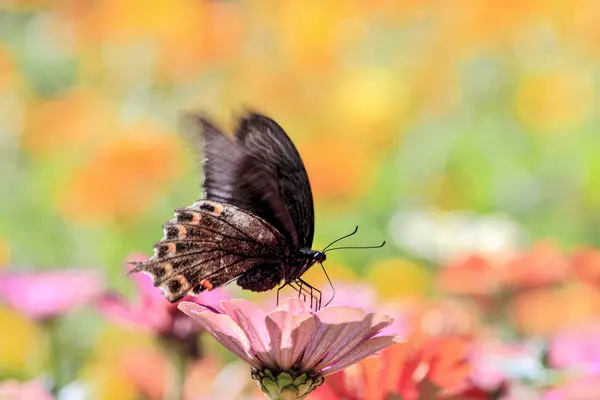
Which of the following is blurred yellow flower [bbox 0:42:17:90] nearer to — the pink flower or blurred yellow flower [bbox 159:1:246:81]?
blurred yellow flower [bbox 159:1:246:81]

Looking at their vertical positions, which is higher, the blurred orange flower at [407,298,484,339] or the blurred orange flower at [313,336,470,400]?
the blurred orange flower at [407,298,484,339]

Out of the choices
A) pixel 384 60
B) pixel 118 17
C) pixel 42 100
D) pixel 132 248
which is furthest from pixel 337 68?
pixel 132 248

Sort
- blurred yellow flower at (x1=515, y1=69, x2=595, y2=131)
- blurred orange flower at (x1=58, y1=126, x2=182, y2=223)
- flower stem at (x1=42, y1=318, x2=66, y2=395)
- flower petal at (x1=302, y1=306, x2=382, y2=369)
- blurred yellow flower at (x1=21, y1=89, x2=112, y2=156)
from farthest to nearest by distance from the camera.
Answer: blurred yellow flower at (x1=515, y1=69, x2=595, y2=131) → blurred yellow flower at (x1=21, y1=89, x2=112, y2=156) → blurred orange flower at (x1=58, y1=126, x2=182, y2=223) → flower stem at (x1=42, y1=318, x2=66, y2=395) → flower petal at (x1=302, y1=306, x2=382, y2=369)

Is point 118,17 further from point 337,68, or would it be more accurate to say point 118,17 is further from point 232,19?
point 337,68

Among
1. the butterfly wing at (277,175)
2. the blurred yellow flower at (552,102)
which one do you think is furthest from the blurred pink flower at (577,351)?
the blurred yellow flower at (552,102)

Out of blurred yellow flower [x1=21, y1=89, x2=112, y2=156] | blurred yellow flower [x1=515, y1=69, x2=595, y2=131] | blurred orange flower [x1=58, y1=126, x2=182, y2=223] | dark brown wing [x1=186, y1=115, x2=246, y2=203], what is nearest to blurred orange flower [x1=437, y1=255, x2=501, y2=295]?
dark brown wing [x1=186, y1=115, x2=246, y2=203]

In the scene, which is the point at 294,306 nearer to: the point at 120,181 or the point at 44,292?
the point at 44,292
